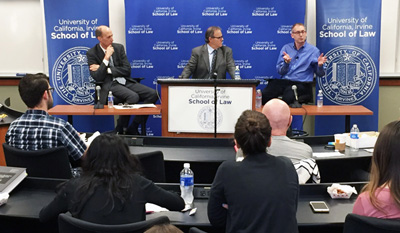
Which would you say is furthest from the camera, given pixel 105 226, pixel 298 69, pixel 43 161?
pixel 298 69

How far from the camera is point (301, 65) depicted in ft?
21.2

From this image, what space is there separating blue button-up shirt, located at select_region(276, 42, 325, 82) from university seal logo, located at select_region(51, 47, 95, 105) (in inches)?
102

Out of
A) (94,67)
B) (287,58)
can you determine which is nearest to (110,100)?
(94,67)

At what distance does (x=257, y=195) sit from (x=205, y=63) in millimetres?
4405

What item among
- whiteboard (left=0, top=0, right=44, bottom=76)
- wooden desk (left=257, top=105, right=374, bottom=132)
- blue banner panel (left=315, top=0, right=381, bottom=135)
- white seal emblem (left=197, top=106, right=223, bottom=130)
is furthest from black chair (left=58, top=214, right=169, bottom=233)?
whiteboard (left=0, top=0, right=44, bottom=76)

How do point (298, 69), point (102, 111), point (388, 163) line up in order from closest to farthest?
point (388, 163) < point (102, 111) < point (298, 69)

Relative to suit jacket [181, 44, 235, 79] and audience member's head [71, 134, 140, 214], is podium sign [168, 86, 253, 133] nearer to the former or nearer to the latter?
suit jacket [181, 44, 235, 79]

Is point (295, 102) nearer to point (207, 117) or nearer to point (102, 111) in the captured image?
point (207, 117)

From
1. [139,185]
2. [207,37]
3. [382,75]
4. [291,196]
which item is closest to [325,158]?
[291,196]

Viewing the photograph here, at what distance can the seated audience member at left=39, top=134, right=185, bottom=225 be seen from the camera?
2209 mm

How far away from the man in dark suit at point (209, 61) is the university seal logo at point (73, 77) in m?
1.42

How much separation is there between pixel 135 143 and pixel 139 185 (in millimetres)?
2083

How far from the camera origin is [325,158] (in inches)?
143

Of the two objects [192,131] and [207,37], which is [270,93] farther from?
[192,131]
